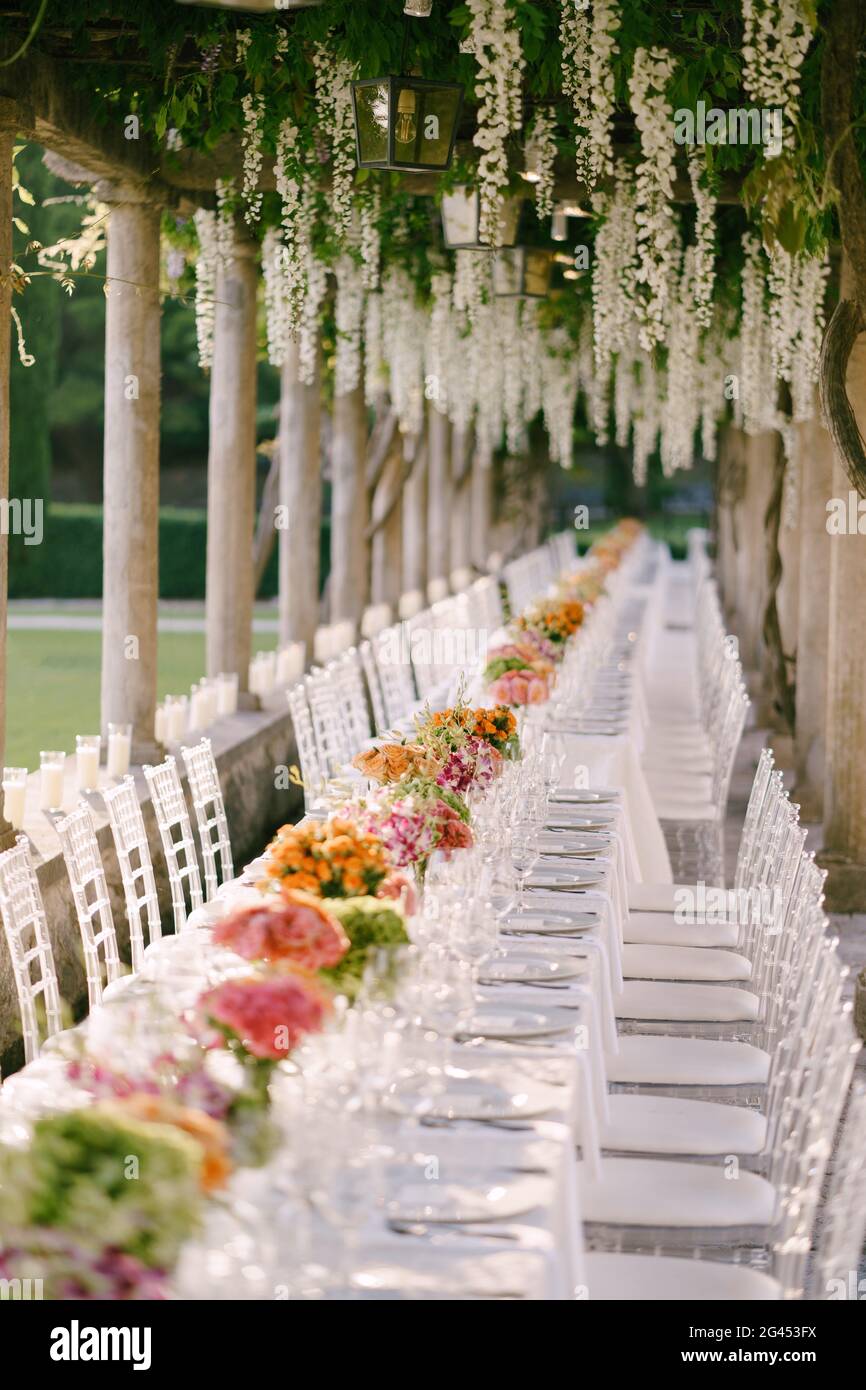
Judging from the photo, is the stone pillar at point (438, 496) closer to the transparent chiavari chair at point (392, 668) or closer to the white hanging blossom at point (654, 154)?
the transparent chiavari chair at point (392, 668)

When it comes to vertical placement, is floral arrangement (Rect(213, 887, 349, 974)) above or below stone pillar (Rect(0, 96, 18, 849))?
below

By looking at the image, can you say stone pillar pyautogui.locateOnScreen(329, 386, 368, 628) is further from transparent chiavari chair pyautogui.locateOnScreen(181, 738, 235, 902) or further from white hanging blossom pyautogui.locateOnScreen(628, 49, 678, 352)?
transparent chiavari chair pyautogui.locateOnScreen(181, 738, 235, 902)

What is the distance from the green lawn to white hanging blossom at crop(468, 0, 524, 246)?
446cm

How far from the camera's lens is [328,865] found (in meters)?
3.45

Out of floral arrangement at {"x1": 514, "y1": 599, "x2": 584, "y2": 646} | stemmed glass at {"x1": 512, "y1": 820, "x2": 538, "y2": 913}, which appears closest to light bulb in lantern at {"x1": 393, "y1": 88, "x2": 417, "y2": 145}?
stemmed glass at {"x1": 512, "y1": 820, "x2": 538, "y2": 913}

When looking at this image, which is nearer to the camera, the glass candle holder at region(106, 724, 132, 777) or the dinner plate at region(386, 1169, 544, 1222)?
the dinner plate at region(386, 1169, 544, 1222)

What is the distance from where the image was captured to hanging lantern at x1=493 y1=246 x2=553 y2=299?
8.42 metres

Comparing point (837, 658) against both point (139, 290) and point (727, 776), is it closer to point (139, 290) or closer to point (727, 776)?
point (727, 776)

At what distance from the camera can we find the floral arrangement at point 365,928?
3145 mm

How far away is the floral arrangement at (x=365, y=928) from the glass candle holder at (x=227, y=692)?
6.19 m

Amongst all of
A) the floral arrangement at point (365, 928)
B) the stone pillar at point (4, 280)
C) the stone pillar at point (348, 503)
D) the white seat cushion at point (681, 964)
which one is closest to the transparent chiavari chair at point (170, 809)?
the stone pillar at point (4, 280)

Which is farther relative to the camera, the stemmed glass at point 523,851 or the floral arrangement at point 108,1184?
the stemmed glass at point 523,851
